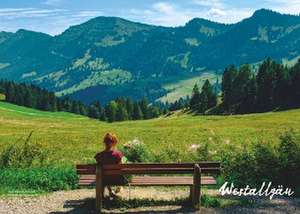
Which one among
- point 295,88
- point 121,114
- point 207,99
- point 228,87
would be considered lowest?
point 121,114

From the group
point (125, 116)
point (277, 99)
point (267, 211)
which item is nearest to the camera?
point (267, 211)

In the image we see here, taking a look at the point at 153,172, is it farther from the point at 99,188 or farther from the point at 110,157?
the point at 110,157

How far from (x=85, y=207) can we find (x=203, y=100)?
455 ft

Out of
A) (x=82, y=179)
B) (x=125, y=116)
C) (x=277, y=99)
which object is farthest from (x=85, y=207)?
(x=125, y=116)

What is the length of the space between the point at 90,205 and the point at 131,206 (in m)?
1.35

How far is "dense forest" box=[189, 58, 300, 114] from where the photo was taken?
130750 millimetres

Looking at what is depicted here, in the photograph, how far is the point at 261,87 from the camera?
445 feet

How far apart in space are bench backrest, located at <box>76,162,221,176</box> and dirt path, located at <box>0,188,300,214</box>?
1238 mm

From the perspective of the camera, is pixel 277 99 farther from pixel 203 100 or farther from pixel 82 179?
pixel 82 179

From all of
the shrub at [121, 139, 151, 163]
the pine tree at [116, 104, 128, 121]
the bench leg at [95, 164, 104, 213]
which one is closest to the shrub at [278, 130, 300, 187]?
the shrub at [121, 139, 151, 163]

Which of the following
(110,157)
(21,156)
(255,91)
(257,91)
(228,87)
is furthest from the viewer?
(228,87)

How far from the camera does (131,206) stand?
17453 millimetres

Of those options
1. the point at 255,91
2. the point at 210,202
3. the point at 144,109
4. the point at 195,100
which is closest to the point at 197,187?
the point at 210,202

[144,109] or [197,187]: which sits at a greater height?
[144,109]
